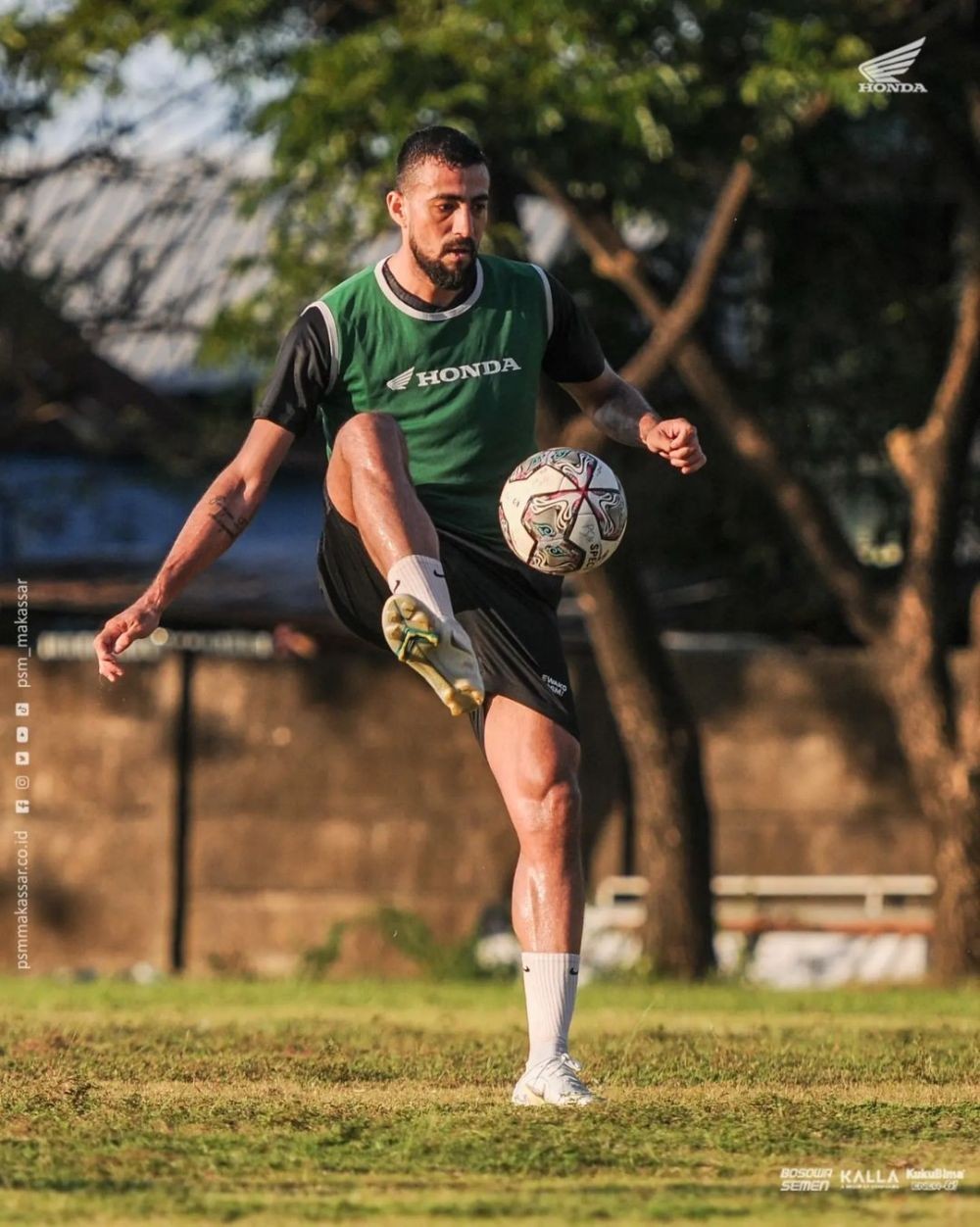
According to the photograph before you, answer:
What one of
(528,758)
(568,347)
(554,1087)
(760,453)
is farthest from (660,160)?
(554,1087)

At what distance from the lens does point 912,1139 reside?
5730mm

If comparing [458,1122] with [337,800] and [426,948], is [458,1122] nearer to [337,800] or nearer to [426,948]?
[426,948]

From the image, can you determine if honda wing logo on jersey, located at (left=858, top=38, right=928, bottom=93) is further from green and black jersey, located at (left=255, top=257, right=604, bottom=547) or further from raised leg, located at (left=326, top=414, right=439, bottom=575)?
raised leg, located at (left=326, top=414, right=439, bottom=575)

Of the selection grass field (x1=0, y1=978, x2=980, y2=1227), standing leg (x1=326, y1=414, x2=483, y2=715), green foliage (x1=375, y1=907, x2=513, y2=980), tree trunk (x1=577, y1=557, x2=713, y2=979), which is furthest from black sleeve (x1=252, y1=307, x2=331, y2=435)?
green foliage (x1=375, y1=907, x2=513, y2=980)

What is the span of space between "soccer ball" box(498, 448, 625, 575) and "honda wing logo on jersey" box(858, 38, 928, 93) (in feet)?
21.6

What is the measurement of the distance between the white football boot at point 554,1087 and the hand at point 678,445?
179 centimetres

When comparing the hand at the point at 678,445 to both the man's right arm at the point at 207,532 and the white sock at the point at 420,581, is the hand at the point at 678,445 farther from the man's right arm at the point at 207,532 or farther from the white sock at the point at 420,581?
the man's right arm at the point at 207,532

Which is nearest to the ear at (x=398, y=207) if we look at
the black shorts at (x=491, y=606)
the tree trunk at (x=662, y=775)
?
the black shorts at (x=491, y=606)

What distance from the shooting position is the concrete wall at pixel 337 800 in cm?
1708

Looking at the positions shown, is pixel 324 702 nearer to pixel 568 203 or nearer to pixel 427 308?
pixel 568 203

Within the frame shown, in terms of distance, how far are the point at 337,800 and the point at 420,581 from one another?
10.5 meters

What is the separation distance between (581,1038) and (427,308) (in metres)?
3.00

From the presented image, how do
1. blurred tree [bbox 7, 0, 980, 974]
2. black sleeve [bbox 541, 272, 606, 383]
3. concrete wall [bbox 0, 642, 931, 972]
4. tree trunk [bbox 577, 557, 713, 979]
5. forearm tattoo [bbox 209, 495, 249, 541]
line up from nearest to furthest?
forearm tattoo [bbox 209, 495, 249, 541] → black sleeve [bbox 541, 272, 606, 383] → blurred tree [bbox 7, 0, 980, 974] → tree trunk [bbox 577, 557, 713, 979] → concrete wall [bbox 0, 642, 931, 972]

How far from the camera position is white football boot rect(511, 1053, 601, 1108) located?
6.33 meters
